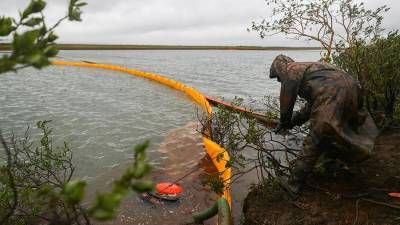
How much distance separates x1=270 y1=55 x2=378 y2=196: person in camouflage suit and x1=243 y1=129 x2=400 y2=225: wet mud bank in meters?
0.32

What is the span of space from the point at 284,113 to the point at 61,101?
56.7 feet

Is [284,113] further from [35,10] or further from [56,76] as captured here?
[56,76]

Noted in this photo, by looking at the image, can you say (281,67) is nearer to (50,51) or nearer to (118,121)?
(50,51)

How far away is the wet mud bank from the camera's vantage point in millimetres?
4668

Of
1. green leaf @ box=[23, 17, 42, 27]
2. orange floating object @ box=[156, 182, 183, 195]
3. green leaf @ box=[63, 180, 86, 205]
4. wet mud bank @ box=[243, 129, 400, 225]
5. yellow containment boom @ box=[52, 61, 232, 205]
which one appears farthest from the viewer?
orange floating object @ box=[156, 182, 183, 195]

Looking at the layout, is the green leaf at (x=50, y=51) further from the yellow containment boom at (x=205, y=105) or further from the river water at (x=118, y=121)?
the river water at (x=118, y=121)

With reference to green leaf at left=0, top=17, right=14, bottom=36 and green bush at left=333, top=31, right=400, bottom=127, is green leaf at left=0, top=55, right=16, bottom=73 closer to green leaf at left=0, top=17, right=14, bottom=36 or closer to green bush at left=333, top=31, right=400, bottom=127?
green leaf at left=0, top=17, right=14, bottom=36

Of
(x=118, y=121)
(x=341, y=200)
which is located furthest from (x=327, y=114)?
(x=118, y=121)

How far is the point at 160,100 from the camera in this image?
20109 mm

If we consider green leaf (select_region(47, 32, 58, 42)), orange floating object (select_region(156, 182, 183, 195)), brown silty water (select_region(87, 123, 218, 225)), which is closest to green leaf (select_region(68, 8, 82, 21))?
green leaf (select_region(47, 32, 58, 42))

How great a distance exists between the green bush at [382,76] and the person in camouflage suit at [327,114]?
2.12 m

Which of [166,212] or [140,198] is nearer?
[166,212]

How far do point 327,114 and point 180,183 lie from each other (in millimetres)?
4750

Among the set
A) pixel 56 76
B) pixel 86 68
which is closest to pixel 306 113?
pixel 56 76
